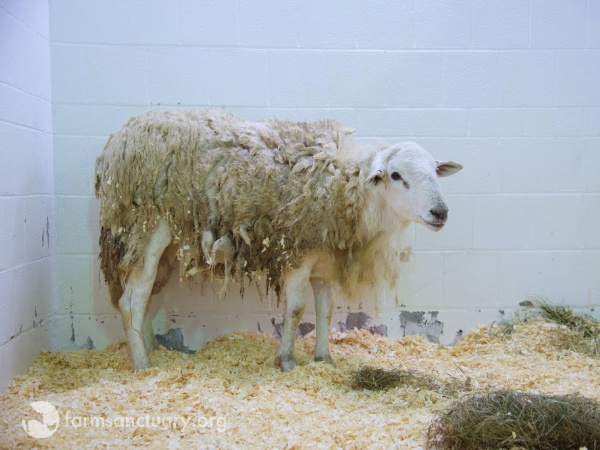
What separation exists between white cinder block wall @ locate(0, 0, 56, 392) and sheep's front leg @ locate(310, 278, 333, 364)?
1802 mm

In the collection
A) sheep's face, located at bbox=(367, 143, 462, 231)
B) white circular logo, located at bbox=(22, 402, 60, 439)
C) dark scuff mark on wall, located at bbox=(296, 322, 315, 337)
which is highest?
sheep's face, located at bbox=(367, 143, 462, 231)

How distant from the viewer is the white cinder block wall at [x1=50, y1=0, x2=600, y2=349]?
150 inches

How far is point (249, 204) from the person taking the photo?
325cm

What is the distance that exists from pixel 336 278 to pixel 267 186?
2.45 ft

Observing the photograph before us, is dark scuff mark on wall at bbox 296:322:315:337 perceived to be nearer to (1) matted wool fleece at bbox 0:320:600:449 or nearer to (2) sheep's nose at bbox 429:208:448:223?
(1) matted wool fleece at bbox 0:320:600:449

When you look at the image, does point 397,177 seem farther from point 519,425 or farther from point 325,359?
point 519,425

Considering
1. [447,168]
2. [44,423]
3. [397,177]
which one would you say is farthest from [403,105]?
[44,423]

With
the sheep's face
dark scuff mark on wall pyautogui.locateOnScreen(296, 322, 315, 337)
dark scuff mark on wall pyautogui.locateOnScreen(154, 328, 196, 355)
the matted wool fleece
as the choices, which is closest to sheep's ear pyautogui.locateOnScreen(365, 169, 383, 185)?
the sheep's face

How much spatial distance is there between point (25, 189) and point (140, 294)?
95cm

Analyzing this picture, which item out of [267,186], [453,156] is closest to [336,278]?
[267,186]

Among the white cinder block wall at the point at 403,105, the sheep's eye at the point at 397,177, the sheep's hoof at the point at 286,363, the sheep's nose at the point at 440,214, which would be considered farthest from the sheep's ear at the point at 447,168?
the sheep's hoof at the point at 286,363

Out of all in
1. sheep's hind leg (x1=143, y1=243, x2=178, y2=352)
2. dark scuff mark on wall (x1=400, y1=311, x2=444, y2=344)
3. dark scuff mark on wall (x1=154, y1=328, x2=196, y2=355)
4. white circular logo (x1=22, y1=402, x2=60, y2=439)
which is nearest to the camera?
white circular logo (x1=22, y1=402, x2=60, y2=439)

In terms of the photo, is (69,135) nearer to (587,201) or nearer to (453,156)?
(453,156)

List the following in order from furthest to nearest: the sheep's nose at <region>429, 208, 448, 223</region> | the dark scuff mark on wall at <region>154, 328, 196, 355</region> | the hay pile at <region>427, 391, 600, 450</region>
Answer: the dark scuff mark on wall at <region>154, 328, 196, 355</region> → the sheep's nose at <region>429, 208, 448, 223</region> → the hay pile at <region>427, 391, 600, 450</region>
